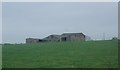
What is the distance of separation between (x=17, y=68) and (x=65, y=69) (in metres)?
3.36

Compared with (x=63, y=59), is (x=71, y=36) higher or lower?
higher

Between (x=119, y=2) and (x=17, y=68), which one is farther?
(x=119, y=2)

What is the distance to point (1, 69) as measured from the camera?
16.9 meters

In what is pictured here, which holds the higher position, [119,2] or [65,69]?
[119,2]

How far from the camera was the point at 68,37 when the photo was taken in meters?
88.2

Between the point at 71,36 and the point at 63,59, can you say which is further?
the point at 71,36

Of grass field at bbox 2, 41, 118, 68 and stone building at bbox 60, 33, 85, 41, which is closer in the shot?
grass field at bbox 2, 41, 118, 68

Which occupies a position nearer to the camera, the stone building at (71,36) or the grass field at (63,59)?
the grass field at (63,59)

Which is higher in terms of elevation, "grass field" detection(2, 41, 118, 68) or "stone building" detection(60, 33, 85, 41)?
"stone building" detection(60, 33, 85, 41)

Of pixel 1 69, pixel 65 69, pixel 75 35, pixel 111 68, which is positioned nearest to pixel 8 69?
pixel 1 69

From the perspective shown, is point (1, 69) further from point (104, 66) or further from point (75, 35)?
point (75, 35)

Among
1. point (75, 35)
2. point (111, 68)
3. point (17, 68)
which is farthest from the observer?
point (75, 35)

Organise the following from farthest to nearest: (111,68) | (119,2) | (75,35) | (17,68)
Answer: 1. (75,35)
2. (119,2)
3. (17,68)
4. (111,68)

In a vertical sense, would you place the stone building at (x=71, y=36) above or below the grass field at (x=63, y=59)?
above
